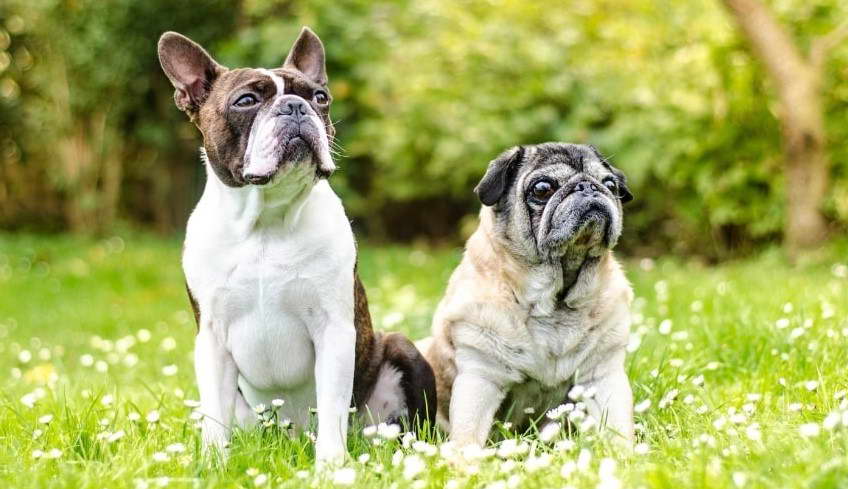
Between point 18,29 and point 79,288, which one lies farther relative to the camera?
point 18,29

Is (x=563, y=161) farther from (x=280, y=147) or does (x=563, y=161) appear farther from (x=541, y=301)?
(x=280, y=147)

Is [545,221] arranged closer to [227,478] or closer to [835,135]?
[227,478]

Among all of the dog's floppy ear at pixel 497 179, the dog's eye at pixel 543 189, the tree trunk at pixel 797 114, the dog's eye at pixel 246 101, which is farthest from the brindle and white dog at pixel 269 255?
the tree trunk at pixel 797 114

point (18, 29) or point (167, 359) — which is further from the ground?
point (18, 29)

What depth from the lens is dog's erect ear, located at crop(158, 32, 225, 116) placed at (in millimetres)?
4070

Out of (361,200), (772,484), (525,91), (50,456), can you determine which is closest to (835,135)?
(525,91)

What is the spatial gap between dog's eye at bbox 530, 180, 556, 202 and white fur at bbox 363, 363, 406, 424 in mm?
1006

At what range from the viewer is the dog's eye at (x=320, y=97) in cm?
404

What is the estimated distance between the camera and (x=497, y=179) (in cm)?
410

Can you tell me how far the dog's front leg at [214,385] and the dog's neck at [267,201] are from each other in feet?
1.53

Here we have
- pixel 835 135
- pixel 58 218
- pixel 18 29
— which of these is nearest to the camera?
pixel 835 135

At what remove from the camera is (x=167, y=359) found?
270 inches

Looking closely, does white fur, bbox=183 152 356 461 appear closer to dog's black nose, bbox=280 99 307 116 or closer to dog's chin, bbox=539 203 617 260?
dog's black nose, bbox=280 99 307 116

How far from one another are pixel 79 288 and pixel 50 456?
843cm
